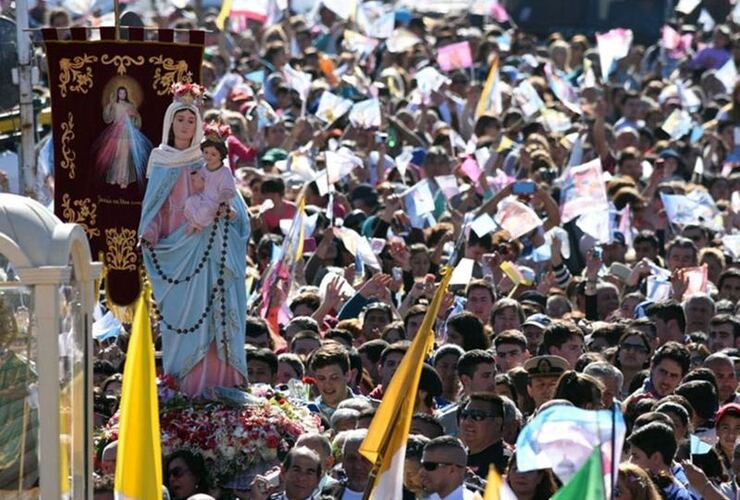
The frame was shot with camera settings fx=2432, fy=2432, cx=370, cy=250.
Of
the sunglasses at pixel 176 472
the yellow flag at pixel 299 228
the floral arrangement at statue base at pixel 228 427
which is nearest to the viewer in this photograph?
the sunglasses at pixel 176 472

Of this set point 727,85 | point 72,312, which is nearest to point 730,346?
point 72,312

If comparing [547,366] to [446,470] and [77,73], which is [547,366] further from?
[77,73]

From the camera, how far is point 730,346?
15281mm

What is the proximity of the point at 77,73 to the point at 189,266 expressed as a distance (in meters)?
2.12

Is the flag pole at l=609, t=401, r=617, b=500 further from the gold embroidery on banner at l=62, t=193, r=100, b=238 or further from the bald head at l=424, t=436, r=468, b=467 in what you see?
the gold embroidery on banner at l=62, t=193, r=100, b=238

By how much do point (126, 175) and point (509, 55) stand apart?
47.6ft

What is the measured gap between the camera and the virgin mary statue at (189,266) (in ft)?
43.1

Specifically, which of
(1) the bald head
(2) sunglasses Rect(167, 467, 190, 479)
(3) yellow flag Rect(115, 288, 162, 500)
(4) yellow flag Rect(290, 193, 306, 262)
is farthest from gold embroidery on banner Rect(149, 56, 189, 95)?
(3) yellow flag Rect(115, 288, 162, 500)

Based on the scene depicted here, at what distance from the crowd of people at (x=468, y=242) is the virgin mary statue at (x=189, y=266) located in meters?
0.02

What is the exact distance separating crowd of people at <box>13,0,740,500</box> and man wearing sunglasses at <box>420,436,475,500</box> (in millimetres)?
14

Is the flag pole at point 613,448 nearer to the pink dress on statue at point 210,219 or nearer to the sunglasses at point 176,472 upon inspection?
the sunglasses at point 176,472

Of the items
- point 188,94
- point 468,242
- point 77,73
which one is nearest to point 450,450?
point 188,94

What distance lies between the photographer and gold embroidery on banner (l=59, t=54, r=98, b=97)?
579 inches

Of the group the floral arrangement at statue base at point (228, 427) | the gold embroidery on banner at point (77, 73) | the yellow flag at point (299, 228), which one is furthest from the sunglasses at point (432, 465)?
the yellow flag at point (299, 228)
